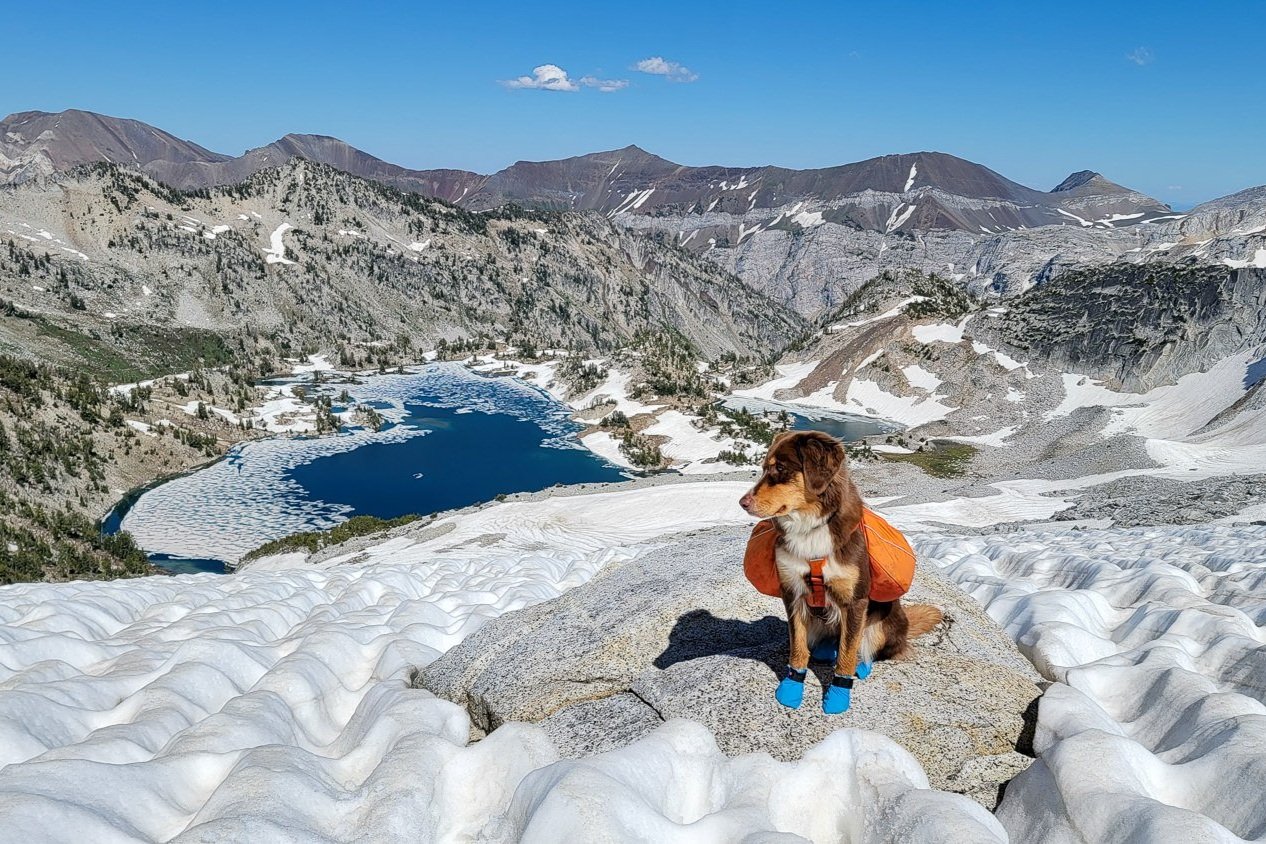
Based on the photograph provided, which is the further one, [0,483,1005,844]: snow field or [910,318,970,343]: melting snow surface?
[910,318,970,343]: melting snow surface

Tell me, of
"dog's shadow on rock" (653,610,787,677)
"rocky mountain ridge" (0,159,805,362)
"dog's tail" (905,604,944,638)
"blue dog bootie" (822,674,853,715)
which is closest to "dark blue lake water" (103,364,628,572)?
"dog's shadow on rock" (653,610,787,677)

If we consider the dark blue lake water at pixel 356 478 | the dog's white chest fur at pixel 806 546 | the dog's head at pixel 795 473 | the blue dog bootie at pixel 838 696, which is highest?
the dog's head at pixel 795 473

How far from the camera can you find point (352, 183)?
193m

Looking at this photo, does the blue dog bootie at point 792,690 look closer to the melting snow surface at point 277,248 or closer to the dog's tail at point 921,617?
the dog's tail at point 921,617

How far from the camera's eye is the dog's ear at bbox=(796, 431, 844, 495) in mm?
3869

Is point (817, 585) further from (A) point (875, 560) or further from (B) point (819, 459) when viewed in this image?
(B) point (819, 459)

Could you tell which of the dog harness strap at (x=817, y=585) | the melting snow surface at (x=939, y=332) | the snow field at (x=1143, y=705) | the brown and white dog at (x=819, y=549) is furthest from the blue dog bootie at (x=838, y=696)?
the melting snow surface at (x=939, y=332)

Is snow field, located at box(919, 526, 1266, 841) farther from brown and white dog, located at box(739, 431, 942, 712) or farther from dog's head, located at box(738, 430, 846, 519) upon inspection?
dog's head, located at box(738, 430, 846, 519)

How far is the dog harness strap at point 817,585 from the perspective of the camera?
13.5 ft

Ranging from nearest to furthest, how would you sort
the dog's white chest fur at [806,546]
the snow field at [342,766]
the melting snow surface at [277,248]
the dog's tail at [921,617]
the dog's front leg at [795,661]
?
the snow field at [342,766], the dog's white chest fur at [806,546], the dog's front leg at [795,661], the dog's tail at [921,617], the melting snow surface at [277,248]

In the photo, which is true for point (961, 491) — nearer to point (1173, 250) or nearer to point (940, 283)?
point (940, 283)

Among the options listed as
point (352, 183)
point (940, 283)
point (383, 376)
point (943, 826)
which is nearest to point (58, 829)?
point (943, 826)

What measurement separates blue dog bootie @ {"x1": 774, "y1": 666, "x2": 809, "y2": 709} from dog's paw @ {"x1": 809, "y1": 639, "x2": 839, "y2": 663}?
0.34 metres

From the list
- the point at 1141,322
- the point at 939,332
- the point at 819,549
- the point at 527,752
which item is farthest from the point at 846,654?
the point at 939,332
